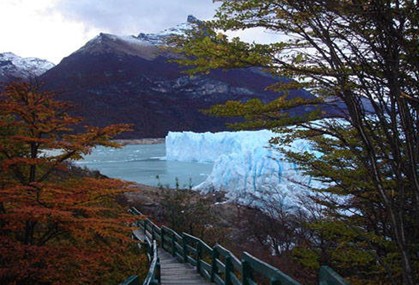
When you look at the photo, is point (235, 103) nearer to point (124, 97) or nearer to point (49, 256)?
point (49, 256)

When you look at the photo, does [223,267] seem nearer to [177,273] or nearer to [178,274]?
[178,274]

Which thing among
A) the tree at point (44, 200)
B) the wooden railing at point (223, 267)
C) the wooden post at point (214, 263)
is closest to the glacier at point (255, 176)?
the wooden railing at point (223, 267)

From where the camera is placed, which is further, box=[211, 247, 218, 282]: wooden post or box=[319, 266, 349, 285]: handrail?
box=[211, 247, 218, 282]: wooden post

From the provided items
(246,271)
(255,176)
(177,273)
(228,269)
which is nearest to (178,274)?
(177,273)

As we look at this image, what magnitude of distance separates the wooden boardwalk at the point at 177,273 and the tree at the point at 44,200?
148 centimetres

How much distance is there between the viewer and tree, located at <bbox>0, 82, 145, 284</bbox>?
7.95m

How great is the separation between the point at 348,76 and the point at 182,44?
220 centimetres

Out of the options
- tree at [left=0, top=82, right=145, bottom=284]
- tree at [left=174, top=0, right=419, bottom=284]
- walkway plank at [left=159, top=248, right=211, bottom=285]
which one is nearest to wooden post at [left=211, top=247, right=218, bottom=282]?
walkway plank at [left=159, top=248, right=211, bottom=285]

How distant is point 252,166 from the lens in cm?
3556

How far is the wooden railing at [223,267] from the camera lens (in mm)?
5130

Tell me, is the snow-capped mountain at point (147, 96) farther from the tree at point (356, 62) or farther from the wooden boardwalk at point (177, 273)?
the tree at point (356, 62)

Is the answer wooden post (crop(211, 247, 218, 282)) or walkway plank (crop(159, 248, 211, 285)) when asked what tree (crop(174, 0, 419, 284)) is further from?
walkway plank (crop(159, 248, 211, 285))

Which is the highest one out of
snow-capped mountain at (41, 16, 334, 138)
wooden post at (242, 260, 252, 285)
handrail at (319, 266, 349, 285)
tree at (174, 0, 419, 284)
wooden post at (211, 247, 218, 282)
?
snow-capped mountain at (41, 16, 334, 138)

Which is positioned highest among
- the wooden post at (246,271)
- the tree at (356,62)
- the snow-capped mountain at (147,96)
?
the snow-capped mountain at (147,96)
